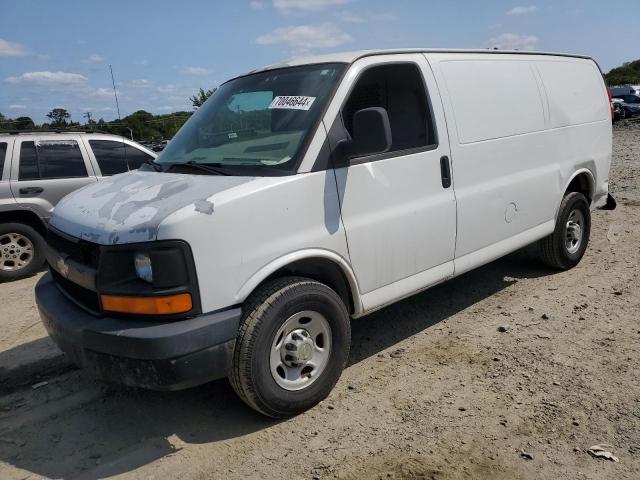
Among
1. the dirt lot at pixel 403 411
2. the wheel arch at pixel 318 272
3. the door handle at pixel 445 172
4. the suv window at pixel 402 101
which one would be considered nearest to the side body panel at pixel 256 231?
the wheel arch at pixel 318 272

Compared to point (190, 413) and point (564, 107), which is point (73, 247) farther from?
point (564, 107)

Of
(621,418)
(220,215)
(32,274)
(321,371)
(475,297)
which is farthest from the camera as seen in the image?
(32,274)

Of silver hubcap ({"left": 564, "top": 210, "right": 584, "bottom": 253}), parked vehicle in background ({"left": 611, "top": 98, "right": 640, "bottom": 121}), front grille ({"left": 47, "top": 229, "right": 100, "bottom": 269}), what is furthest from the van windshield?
parked vehicle in background ({"left": 611, "top": 98, "right": 640, "bottom": 121})

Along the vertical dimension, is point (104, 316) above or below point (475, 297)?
above

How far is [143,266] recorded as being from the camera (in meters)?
2.78

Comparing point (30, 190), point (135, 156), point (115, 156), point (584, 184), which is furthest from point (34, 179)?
point (584, 184)

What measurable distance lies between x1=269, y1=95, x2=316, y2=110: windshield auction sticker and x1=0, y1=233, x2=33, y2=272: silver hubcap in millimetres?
4663

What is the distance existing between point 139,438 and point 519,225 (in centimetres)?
353

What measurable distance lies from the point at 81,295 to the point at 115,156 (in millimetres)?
4797

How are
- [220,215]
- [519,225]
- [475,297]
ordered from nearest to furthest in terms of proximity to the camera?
[220,215]
[519,225]
[475,297]

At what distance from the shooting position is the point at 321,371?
132 inches

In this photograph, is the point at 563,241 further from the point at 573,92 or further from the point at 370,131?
the point at 370,131

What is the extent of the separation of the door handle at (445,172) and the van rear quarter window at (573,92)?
5.72ft

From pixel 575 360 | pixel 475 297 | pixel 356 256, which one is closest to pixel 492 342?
pixel 575 360
